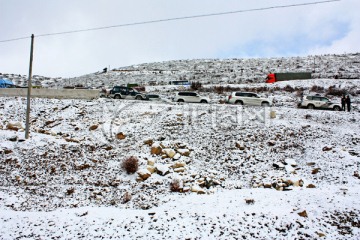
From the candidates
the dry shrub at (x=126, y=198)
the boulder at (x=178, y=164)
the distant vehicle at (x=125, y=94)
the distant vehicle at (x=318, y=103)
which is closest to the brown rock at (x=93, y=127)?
the boulder at (x=178, y=164)

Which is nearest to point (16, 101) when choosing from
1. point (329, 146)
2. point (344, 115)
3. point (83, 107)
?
point (83, 107)

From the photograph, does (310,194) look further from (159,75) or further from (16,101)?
(159,75)

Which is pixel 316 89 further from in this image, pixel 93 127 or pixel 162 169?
pixel 93 127

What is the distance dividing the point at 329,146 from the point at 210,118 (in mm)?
8200

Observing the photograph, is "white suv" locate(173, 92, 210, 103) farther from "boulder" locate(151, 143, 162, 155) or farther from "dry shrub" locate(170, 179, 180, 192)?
"dry shrub" locate(170, 179, 180, 192)

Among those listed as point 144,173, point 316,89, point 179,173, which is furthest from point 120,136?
point 316,89

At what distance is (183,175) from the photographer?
12.1m

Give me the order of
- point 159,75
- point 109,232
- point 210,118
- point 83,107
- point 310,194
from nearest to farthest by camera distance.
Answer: point 109,232 < point 310,194 < point 210,118 < point 83,107 < point 159,75

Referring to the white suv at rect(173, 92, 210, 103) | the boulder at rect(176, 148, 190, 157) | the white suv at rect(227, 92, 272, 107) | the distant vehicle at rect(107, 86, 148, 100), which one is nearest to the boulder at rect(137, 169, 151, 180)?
the boulder at rect(176, 148, 190, 157)

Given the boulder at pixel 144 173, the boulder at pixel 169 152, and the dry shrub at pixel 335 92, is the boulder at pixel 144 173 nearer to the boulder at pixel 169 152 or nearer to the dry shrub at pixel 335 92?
the boulder at pixel 169 152

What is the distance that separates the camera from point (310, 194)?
9.77m

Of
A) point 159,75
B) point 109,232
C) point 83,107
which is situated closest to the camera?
point 109,232

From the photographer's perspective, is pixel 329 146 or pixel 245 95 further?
pixel 245 95

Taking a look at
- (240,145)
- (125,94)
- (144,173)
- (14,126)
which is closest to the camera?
(144,173)
